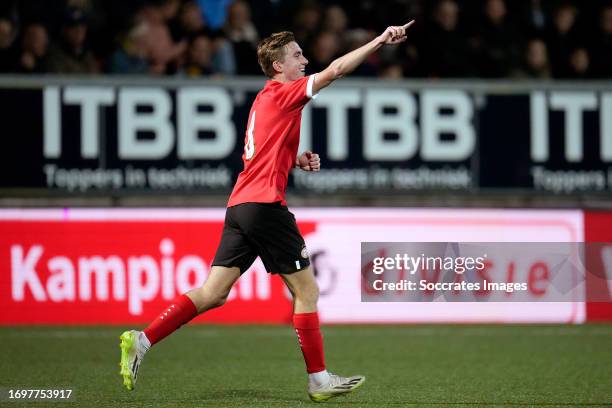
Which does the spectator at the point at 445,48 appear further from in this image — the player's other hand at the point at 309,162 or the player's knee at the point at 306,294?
the player's knee at the point at 306,294

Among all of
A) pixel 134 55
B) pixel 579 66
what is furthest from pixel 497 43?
pixel 134 55

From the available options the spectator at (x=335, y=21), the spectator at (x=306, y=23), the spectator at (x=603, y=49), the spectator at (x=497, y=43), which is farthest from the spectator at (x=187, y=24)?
the spectator at (x=603, y=49)

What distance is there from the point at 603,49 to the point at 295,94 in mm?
8097

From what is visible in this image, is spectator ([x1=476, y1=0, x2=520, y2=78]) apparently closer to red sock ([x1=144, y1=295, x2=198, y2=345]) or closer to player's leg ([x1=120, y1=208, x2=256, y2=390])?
player's leg ([x1=120, y1=208, x2=256, y2=390])

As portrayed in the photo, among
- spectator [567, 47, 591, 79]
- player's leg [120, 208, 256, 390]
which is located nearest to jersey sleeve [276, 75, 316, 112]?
player's leg [120, 208, 256, 390]

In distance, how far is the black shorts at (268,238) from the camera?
6637 millimetres

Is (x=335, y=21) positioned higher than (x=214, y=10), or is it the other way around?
(x=214, y=10)

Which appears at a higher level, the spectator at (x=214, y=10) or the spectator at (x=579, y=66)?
the spectator at (x=214, y=10)

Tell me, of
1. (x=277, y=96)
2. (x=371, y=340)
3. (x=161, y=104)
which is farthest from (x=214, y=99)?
(x=277, y=96)

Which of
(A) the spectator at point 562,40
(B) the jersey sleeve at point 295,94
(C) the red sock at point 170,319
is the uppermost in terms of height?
(A) the spectator at point 562,40

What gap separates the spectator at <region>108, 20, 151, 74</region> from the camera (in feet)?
40.8

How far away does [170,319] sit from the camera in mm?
6734

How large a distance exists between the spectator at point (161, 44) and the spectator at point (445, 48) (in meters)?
2.75

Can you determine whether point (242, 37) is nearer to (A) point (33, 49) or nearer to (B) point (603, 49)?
(A) point (33, 49)
